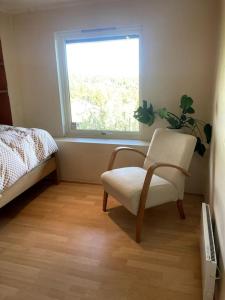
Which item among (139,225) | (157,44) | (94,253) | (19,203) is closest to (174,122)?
(157,44)

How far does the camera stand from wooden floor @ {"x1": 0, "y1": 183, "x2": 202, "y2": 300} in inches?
65.2

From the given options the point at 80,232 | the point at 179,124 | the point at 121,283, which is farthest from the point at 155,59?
the point at 121,283

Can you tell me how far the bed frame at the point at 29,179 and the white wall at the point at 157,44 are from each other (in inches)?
9.9

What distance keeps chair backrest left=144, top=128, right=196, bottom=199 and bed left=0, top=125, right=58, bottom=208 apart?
1.21m

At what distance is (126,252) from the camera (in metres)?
2.00

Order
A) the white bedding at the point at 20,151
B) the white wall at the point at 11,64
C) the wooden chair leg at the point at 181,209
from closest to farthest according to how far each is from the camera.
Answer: the white bedding at the point at 20,151
the wooden chair leg at the point at 181,209
the white wall at the point at 11,64

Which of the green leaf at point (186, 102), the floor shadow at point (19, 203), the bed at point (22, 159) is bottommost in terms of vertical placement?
the floor shadow at point (19, 203)

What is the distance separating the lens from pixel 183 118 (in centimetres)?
267

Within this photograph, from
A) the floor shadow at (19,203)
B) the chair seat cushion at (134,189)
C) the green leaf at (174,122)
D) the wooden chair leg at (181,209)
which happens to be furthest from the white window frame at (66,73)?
the wooden chair leg at (181,209)

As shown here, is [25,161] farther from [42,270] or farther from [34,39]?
[34,39]

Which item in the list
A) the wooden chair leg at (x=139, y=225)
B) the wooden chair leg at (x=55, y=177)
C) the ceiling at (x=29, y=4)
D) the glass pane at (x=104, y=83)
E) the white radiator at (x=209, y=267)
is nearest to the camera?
the white radiator at (x=209, y=267)

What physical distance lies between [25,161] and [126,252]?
136 centimetres

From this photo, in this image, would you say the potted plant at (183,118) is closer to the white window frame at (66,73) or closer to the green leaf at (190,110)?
the green leaf at (190,110)

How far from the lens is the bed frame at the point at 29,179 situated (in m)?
2.36
